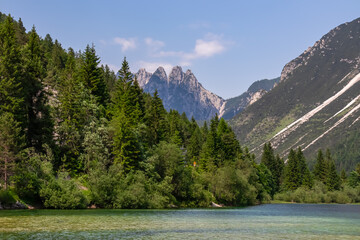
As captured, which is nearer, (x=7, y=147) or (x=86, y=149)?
(x=7, y=147)

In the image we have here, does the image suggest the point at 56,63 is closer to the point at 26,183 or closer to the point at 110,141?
the point at 110,141

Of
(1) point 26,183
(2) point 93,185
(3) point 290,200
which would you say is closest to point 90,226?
(1) point 26,183

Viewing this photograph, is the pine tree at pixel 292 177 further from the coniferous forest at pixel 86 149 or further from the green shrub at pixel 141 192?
the green shrub at pixel 141 192

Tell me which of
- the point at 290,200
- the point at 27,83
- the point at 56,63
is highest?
the point at 56,63

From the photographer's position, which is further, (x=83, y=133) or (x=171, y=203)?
(x=171, y=203)

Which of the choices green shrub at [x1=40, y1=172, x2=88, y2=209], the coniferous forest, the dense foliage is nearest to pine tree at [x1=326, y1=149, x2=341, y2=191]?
the coniferous forest

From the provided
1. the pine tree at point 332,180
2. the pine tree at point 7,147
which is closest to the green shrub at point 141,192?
the pine tree at point 7,147

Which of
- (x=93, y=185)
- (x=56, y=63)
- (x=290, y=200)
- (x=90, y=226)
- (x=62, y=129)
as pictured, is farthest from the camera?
(x=290, y=200)

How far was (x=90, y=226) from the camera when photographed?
41.1 metres

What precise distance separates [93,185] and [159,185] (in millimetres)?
16923

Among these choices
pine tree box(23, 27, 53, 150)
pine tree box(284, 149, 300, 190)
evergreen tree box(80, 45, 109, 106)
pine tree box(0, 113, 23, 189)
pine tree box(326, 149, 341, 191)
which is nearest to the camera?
pine tree box(0, 113, 23, 189)

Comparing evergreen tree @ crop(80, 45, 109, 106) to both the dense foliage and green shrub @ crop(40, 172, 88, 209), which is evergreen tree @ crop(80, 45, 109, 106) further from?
green shrub @ crop(40, 172, 88, 209)

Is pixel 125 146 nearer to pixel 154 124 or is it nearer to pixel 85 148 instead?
pixel 85 148

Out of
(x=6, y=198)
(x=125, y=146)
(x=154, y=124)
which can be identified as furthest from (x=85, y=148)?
(x=154, y=124)
